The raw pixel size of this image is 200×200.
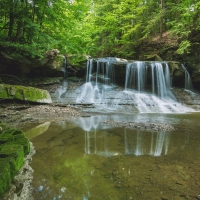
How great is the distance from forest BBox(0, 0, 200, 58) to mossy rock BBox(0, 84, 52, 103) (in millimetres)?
2643

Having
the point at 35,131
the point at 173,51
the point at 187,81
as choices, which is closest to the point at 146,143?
the point at 35,131

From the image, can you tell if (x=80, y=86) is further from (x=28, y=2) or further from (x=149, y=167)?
(x=149, y=167)

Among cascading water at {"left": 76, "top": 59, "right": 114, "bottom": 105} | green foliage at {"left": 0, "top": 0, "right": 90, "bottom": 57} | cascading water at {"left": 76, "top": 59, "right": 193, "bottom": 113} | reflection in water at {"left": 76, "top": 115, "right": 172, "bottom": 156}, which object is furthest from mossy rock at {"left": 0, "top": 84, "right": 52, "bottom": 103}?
reflection in water at {"left": 76, "top": 115, "right": 172, "bottom": 156}

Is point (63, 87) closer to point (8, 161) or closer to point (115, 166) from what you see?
point (115, 166)

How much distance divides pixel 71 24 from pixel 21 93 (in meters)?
6.20

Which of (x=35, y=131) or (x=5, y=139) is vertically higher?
(x=5, y=139)

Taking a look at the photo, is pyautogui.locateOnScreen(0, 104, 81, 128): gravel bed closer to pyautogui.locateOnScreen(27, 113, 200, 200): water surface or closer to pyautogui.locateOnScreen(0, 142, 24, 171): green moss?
pyautogui.locateOnScreen(27, 113, 200, 200): water surface

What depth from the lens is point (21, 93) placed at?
8141mm

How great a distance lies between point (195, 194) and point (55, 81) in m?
12.2

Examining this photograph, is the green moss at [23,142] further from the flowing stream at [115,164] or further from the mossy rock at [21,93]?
the mossy rock at [21,93]

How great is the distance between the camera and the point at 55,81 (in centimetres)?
1294

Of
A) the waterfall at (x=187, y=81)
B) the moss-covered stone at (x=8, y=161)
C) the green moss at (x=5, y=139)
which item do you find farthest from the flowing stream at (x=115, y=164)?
the waterfall at (x=187, y=81)

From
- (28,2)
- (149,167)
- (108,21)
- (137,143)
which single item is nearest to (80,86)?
(28,2)

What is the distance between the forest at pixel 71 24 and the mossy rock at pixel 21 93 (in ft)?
8.67
